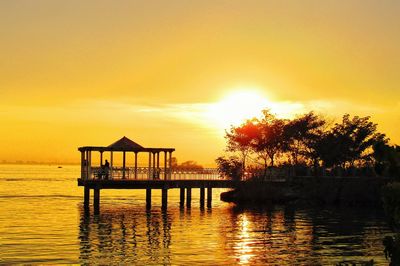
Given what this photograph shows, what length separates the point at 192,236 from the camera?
42.9 m

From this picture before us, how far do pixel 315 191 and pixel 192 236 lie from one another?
32457 mm

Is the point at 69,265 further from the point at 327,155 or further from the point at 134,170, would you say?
the point at 327,155

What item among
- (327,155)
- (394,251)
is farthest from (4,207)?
(394,251)

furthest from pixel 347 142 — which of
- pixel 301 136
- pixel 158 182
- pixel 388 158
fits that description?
pixel 388 158

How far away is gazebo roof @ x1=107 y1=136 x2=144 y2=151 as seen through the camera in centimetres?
6047

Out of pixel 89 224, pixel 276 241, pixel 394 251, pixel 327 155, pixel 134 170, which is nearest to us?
pixel 394 251

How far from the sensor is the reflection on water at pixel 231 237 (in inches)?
1357

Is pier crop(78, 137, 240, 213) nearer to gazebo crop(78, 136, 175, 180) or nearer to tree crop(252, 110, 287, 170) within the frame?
gazebo crop(78, 136, 175, 180)

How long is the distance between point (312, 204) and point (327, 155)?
10.7 metres

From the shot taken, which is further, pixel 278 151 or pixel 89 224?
pixel 278 151

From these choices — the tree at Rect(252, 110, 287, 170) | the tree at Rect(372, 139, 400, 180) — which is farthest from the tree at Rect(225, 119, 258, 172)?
the tree at Rect(372, 139, 400, 180)

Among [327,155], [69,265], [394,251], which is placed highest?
[327,155]

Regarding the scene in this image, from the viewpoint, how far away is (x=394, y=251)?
733 inches

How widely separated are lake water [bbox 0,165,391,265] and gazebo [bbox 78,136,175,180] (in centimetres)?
358
